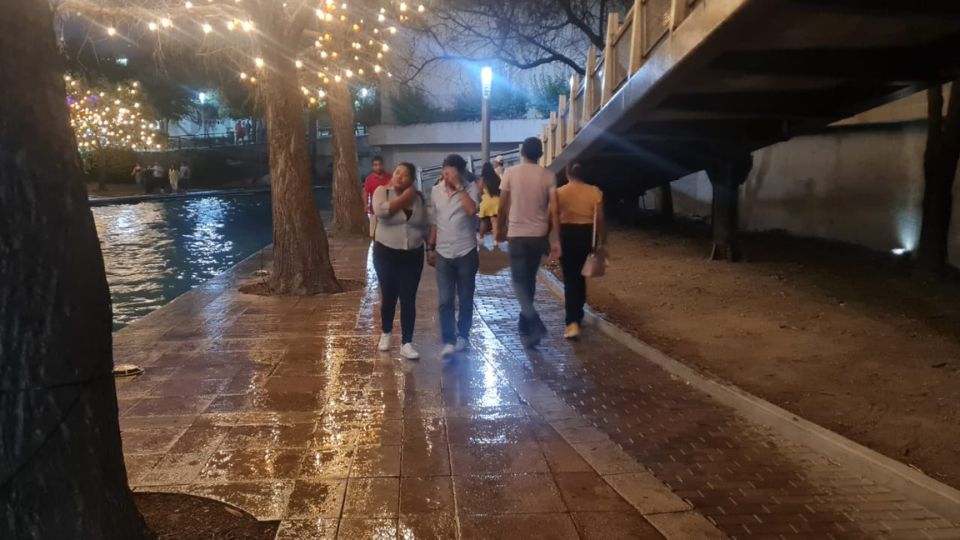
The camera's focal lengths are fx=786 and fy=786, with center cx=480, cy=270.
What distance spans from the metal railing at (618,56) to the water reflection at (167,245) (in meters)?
7.09

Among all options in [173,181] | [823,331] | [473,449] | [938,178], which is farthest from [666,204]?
[173,181]

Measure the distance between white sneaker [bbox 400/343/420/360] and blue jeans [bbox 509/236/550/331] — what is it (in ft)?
3.78

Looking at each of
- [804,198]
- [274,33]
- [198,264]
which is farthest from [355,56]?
[804,198]

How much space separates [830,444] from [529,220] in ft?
11.6

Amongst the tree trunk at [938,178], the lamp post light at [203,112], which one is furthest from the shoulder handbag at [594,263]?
the lamp post light at [203,112]

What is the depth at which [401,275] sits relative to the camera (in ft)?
23.0

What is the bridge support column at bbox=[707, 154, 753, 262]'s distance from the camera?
41.0 feet

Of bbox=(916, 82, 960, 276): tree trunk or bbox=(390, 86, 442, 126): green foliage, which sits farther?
bbox=(390, 86, 442, 126): green foliage

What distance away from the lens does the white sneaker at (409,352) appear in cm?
714

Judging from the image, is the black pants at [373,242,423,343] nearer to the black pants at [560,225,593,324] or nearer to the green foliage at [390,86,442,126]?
the black pants at [560,225,593,324]

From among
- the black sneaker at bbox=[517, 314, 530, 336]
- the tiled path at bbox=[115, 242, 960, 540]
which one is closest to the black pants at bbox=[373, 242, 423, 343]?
the tiled path at bbox=[115, 242, 960, 540]

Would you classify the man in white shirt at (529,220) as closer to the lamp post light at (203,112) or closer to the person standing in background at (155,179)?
the person standing in background at (155,179)

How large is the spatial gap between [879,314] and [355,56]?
14.9 m

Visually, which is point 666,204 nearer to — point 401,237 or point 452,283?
point 452,283
